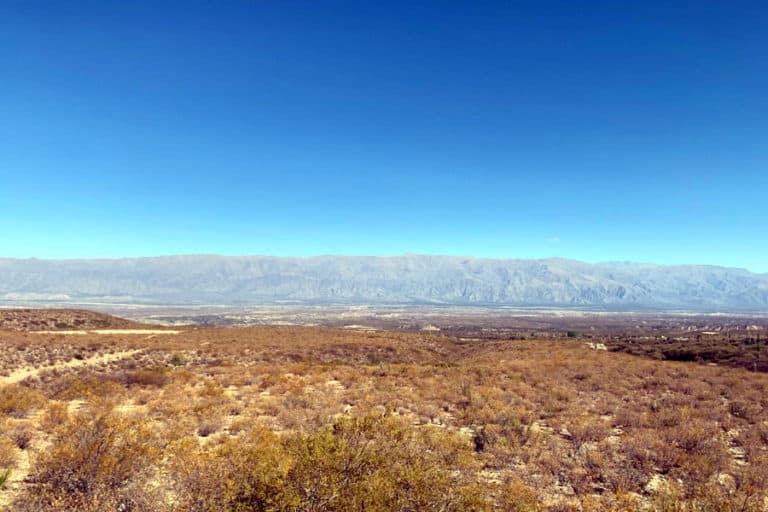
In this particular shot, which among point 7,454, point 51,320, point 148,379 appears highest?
point 7,454

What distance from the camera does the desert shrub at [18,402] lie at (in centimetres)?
1233

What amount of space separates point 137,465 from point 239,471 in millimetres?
2507

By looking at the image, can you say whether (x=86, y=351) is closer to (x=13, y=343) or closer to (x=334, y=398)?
(x=13, y=343)

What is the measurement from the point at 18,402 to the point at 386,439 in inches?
490

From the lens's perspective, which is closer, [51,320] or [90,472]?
[90,472]

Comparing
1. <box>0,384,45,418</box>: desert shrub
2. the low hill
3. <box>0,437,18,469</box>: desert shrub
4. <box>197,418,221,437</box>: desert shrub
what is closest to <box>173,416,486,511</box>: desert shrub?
<box>197,418,221,437</box>: desert shrub

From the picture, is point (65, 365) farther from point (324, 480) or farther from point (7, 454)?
point (324, 480)

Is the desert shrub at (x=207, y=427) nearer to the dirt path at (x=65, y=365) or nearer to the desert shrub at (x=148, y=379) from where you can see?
the desert shrub at (x=148, y=379)

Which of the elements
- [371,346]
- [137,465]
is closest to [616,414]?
[137,465]

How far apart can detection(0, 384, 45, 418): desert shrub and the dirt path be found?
17.4 ft

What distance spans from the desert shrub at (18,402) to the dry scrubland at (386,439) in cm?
5

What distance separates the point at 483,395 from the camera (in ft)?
52.4

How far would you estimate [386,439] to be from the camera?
782cm

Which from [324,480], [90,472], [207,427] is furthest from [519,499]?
[207,427]
